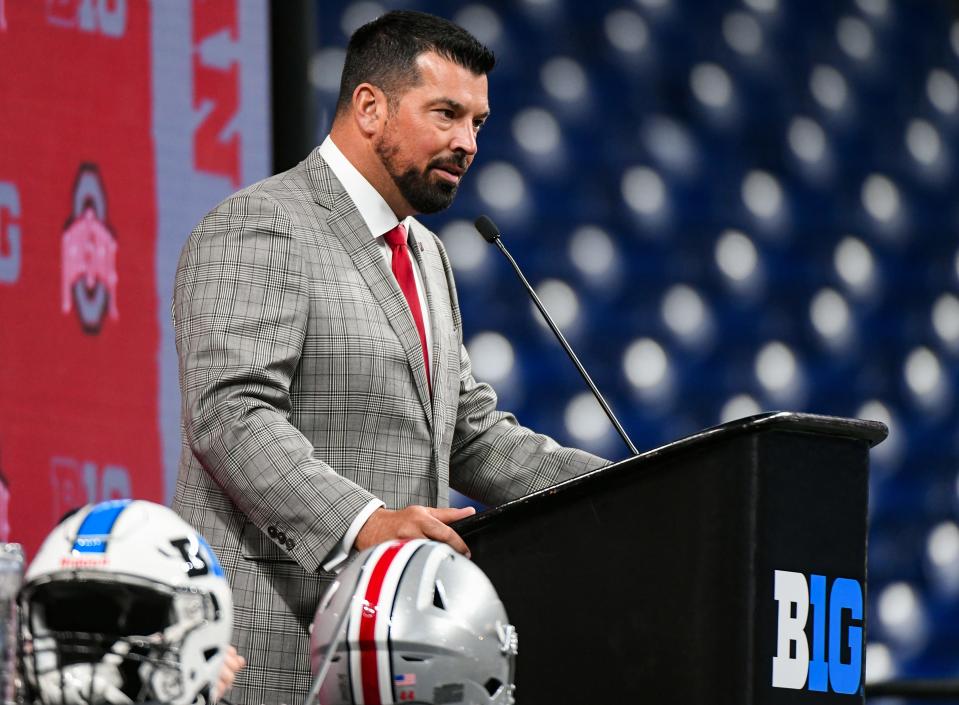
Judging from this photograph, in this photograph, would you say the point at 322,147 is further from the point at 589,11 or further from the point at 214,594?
the point at 589,11

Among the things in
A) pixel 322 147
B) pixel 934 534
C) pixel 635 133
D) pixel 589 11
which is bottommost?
pixel 934 534

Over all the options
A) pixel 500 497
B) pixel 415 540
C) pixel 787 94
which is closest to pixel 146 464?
pixel 500 497

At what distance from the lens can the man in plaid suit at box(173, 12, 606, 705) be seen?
1.91 m

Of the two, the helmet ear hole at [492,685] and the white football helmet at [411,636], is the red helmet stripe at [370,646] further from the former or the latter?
the helmet ear hole at [492,685]

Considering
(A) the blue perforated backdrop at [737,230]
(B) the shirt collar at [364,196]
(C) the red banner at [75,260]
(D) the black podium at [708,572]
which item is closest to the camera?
(D) the black podium at [708,572]

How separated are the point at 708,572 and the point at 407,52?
0.96 meters

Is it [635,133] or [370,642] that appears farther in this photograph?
[635,133]

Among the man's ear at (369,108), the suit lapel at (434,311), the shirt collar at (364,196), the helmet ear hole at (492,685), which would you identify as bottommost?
the helmet ear hole at (492,685)

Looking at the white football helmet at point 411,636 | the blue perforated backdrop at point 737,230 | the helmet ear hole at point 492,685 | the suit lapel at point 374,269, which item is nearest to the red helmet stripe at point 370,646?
the white football helmet at point 411,636

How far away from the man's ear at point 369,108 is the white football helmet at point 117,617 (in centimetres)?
101

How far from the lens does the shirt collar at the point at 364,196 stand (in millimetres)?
2246

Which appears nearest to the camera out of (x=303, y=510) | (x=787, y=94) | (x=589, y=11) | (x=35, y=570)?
(x=35, y=570)

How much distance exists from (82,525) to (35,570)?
2.3 inches

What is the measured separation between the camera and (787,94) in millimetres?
4293
